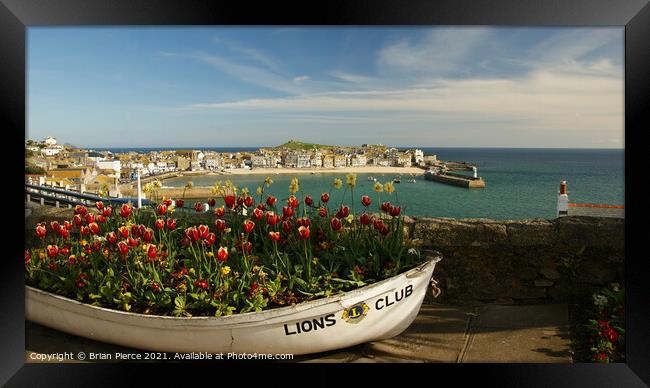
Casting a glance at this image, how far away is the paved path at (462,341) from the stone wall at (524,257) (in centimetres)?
12

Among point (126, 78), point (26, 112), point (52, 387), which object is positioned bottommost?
point (52, 387)

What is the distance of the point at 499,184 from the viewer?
369 centimetres

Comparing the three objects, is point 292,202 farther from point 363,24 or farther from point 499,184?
point 499,184

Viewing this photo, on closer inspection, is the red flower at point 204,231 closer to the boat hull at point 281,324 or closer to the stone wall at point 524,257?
the boat hull at point 281,324

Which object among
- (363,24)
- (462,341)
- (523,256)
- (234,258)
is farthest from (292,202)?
(523,256)

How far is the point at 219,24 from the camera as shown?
2098 millimetres

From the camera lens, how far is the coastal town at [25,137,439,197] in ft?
9.66

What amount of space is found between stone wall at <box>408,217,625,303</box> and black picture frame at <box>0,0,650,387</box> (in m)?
0.27

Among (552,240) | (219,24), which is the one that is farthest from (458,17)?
(552,240)

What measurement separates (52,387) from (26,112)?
1364 millimetres

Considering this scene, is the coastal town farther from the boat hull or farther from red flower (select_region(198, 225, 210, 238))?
the boat hull

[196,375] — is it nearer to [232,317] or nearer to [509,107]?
[232,317]

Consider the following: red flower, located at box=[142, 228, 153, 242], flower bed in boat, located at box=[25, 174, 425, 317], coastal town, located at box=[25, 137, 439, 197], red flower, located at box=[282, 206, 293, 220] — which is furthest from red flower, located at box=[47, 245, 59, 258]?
red flower, located at box=[282, 206, 293, 220]

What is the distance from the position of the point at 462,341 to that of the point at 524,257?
25.5 inches
